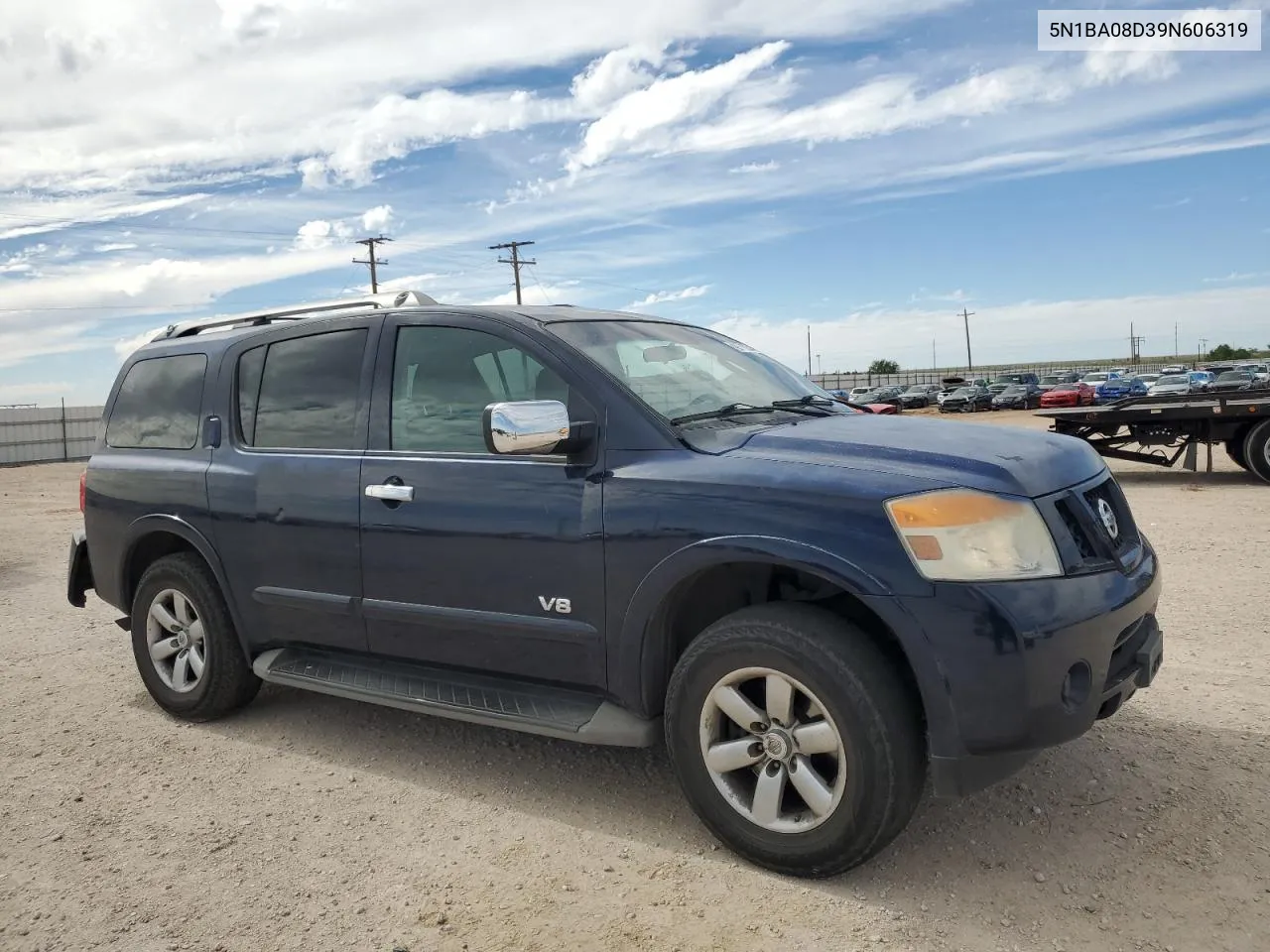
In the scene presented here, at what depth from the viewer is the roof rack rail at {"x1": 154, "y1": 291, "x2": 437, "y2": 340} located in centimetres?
429

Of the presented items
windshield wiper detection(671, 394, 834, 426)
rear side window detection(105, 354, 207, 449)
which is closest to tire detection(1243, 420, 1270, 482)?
windshield wiper detection(671, 394, 834, 426)

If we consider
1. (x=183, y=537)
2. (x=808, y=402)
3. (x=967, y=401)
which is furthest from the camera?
(x=967, y=401)

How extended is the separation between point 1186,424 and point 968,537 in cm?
1223

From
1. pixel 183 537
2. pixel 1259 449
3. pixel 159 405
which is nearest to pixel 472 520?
pixel 183 537

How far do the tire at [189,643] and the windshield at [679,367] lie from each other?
216cm

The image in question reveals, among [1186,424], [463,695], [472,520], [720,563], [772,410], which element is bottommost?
[463,695]

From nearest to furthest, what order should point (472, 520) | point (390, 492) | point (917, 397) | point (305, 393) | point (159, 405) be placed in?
point (472, 520), point (390, 492), point (305, 393), point (159, 405), point (917, 397)

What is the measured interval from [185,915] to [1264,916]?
10.2ft

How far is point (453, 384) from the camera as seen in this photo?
3945 mm

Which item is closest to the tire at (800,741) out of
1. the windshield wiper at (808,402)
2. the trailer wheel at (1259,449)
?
the windshield wiper at (808,402)

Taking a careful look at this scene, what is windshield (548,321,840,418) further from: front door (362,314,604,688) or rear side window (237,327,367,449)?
rear side window (237,327,367,449)

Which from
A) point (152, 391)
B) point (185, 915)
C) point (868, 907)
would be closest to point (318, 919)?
point (185, 915)

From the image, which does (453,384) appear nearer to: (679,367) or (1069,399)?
(679,367)

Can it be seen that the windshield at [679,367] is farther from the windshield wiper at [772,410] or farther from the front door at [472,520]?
the front door at [472,520]
